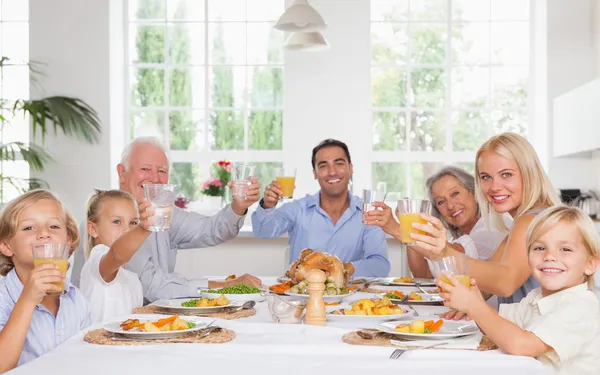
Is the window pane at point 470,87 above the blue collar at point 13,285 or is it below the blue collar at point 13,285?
above

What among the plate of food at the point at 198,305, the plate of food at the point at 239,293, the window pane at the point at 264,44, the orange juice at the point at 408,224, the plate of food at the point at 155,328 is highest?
the window pane at the point at 264,44

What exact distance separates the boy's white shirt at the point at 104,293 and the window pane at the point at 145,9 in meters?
4.54

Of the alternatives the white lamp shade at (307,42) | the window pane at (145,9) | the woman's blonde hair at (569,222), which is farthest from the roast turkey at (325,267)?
the window pane at (145,9)

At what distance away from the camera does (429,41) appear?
22.0 feet

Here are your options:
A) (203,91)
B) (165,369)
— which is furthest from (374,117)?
(165,369)

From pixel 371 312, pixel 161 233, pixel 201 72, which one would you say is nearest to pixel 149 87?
pixel 201 72

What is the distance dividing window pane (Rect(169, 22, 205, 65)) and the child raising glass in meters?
5.12

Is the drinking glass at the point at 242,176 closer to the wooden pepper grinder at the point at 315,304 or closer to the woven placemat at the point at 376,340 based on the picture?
the wooden pepper grinder at the point at 315,304

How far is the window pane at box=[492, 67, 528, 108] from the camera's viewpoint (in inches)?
262

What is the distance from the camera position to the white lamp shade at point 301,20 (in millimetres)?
4633

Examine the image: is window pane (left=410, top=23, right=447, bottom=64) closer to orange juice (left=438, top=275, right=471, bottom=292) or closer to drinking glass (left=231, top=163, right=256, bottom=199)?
drinking glass (left=231, top=163, right=256, bottom=199)

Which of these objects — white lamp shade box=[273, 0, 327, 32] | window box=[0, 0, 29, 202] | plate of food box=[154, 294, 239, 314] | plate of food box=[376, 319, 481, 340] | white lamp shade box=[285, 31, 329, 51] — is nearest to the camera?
plate of food box=[376, 319, 481, 340]

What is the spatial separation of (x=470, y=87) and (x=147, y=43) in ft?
9.15

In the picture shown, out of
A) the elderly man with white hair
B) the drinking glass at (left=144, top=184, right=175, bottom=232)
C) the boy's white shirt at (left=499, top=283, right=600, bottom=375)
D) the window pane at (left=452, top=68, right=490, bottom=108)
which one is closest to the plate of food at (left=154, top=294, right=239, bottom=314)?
the drinking glass at (left=144, top=184, right=175, bottom=232)
